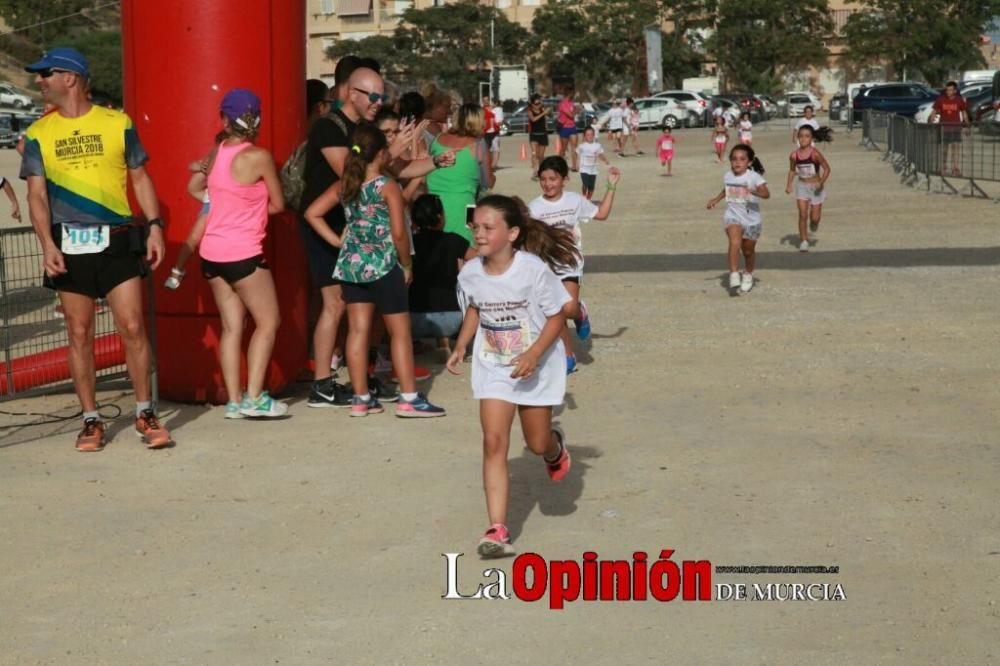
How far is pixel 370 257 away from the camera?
8242 mm

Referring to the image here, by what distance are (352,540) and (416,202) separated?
4.00 m

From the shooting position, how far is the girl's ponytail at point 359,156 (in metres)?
8.10

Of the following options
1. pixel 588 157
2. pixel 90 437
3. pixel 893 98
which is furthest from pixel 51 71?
pixel 893 98

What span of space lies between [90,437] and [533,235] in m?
2.54

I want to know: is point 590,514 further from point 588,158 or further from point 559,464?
point 588,158

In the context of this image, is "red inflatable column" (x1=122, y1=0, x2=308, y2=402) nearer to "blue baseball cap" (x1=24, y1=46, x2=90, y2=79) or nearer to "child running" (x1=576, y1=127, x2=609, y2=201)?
"blue baseball cap" (x1=24, y1=46, x2=90, y2=79)

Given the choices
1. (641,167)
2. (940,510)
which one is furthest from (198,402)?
(641,167)

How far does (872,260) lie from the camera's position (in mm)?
14648

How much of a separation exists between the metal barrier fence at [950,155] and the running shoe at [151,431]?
15.4 m

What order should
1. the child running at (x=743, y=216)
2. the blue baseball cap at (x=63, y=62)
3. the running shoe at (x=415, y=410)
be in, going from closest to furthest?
the blue baseball cap at (x=63, y=62), the running shoe at (x=415, y=410), the child running at (x=743, y=216)

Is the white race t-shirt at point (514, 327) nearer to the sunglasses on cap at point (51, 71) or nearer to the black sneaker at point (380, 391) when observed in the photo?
the sunglasses on cap at point (51, 71)

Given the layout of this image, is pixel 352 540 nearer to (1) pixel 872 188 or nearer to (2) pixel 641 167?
(1) pixel 872 188

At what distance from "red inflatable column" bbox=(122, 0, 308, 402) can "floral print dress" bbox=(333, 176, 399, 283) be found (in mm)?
706

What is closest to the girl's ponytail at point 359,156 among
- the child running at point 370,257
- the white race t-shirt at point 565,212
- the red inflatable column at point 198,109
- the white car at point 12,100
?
the child running at point 370,257
